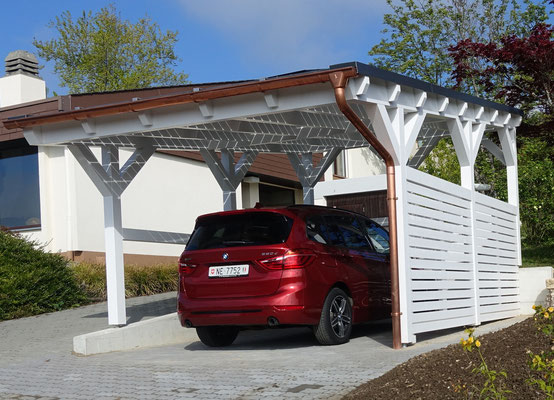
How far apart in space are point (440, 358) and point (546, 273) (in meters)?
6.59

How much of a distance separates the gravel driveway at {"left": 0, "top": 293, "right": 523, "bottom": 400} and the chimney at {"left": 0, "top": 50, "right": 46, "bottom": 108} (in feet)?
33.8

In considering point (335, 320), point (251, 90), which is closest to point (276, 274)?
point (335, 320)

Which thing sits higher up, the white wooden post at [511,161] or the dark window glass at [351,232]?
the white wooden post at [511,161]

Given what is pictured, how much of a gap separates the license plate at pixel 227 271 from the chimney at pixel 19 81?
13222 mm

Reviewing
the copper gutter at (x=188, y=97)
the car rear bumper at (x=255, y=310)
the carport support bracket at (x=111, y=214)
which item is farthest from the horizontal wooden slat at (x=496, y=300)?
the carport support bracket at (x=111, y=214)

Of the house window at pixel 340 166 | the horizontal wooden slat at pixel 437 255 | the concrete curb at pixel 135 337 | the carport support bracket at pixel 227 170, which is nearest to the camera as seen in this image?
the horizontal wooden slat at pixel 437 255

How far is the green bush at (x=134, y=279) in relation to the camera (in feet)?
52.2

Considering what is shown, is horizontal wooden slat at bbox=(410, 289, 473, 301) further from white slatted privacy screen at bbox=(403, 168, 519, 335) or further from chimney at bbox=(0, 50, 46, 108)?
chimney at bbox=(0, 50, 46, 108)

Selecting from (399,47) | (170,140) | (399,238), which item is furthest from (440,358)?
(399,47)

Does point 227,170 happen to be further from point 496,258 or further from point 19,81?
point 19,81

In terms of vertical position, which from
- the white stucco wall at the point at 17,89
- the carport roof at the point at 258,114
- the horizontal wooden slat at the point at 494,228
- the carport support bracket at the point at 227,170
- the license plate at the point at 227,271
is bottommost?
the license plate at the point at 227,271

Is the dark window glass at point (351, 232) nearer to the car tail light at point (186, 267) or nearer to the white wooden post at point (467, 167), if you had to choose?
the white wooden post at point (467, 167)

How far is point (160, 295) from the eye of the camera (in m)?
16.6

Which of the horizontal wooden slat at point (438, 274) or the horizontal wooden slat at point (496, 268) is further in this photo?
the horizontal wooden slat at point (496, 268)
